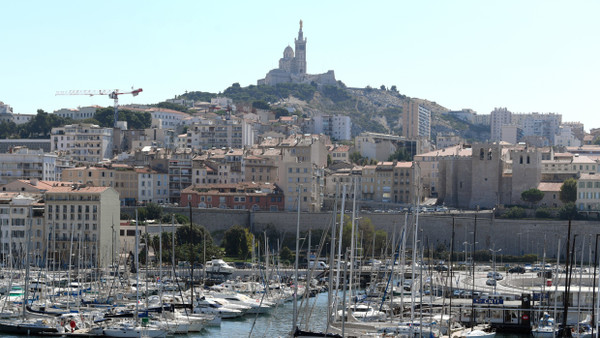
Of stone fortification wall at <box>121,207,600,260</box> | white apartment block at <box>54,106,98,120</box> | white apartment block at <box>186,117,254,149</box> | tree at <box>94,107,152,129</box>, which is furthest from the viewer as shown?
white apartment block at <box>54,106,98,120</box>

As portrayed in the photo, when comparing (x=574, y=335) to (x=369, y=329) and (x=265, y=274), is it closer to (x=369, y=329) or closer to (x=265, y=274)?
(x=369, y=329)

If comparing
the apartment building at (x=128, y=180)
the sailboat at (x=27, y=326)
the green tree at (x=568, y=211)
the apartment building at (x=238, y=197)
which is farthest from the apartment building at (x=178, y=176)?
the sailboat at (x=27, y=326)

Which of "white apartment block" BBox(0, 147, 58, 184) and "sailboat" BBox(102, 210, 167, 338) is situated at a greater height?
"white apartment block" BBox(0, 147, 58, 184)

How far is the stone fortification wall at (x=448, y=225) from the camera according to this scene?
250 feet

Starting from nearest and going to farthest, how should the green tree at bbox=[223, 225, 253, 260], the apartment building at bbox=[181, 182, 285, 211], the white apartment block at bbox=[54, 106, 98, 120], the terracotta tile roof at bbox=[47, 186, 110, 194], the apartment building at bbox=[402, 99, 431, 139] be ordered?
the terracotta tile roof at bbox=[47, 186, 110, 194]
the green tree at bbox=[223, 225, 253, 260]
the apartment building at bbox=[181, 182, 285, 211]
the white apartment block at bbox=[54, 106, 98, 120]
the apartment building at bbox=[402, 99, 431, 139]

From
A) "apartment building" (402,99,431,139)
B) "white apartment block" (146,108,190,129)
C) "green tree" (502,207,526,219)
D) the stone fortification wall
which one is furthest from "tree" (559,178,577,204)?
"apartment building" (402,99,431,139)

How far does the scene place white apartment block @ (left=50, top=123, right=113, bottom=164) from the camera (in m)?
105

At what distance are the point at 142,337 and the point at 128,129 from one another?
7679 cm

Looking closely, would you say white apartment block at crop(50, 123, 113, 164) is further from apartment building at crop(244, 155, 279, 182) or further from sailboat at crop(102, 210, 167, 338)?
sailboat at crop(102, 210, 167, 338)

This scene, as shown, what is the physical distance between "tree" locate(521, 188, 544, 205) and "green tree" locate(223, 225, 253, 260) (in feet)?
73.1

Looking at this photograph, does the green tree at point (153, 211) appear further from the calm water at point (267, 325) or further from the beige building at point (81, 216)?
the calm water at point (267, 325)

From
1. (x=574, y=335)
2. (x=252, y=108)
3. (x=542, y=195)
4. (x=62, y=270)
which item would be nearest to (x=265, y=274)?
(x=62, y=270)

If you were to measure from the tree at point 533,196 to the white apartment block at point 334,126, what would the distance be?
67.1 meters

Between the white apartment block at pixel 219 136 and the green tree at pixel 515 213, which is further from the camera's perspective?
the white apartment block at pixel 219 136
